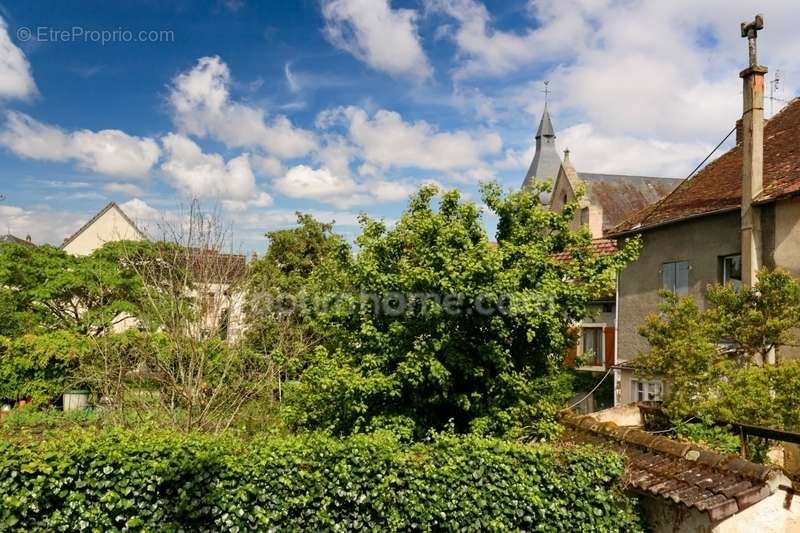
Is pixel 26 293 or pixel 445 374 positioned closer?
pixel 445 374

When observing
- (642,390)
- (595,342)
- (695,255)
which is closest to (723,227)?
(695,255)

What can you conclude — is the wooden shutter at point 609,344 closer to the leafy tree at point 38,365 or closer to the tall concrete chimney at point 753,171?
the tall concrete chimney at point 753,171

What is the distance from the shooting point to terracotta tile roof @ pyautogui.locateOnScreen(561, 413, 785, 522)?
21.7 feet

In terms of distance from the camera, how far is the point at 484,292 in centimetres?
834

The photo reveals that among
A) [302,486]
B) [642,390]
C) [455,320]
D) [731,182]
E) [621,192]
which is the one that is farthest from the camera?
[621,192]

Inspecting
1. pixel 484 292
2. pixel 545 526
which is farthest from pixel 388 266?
pixel 545 526

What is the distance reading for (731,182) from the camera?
14.2 metres

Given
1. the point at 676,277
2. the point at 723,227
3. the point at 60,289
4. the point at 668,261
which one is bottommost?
the point at 60,289

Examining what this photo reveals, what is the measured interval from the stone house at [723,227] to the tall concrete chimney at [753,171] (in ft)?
0.06

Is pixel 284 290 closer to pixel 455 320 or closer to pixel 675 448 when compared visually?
pixel 455 320

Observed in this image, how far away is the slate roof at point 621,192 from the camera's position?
32.3m

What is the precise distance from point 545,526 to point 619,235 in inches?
420

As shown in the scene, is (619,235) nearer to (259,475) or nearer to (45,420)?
(259,475)

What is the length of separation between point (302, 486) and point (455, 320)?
3.38 m
